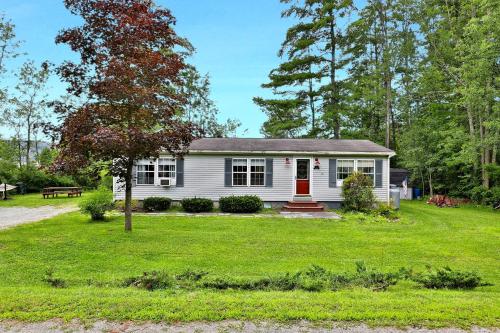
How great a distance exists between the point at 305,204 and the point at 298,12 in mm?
16257

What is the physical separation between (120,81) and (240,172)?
7.42 m

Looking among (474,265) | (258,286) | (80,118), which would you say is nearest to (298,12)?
(80,118)

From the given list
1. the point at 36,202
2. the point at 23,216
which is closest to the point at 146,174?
the point at 23,216

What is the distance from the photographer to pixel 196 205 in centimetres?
1356

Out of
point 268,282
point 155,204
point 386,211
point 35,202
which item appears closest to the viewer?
point 268,282

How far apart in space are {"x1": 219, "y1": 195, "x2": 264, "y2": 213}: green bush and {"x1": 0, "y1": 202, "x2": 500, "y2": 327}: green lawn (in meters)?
1.67

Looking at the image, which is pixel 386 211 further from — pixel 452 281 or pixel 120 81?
pixel 120 81

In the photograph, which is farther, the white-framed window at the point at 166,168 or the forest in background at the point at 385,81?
the forest in background at the point at 385,81

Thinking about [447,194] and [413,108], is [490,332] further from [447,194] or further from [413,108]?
[413,108]

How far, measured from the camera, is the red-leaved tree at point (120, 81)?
27.0 feet

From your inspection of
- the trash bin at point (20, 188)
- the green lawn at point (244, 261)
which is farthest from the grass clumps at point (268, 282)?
the trash bin at point (20, 188)

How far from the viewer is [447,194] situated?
20.1 metres

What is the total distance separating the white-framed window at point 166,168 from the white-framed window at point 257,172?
334cm

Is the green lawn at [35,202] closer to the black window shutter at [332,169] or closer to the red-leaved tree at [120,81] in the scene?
the red-leaved tree at [120,81]
